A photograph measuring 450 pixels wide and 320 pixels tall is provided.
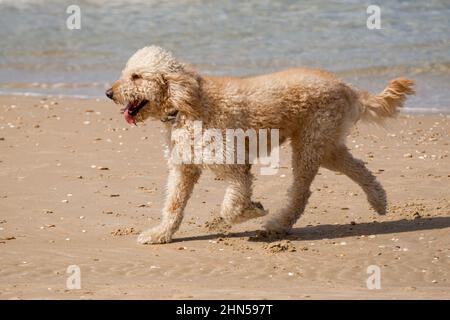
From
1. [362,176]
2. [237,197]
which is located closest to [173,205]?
[237,197]

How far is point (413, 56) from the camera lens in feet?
50.4

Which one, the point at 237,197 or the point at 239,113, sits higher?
the point at 239,113

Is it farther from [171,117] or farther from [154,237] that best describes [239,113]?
[154,237]

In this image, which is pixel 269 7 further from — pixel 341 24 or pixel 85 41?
pixel 85 41

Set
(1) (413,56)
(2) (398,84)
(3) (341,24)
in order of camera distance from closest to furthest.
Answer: (2) (398,84) < (1) (413,56) < (3) (341,24)

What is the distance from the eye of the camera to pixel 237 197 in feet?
24.5

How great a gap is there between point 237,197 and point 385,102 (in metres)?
1.72

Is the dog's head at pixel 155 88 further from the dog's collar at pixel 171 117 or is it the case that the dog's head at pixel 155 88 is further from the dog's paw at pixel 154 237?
the dog's paw at pixel 154 237

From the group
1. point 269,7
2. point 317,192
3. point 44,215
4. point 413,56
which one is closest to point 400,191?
point 317,192

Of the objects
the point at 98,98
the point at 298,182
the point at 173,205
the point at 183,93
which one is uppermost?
the point at 183,93

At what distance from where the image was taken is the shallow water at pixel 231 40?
1454 centimetres

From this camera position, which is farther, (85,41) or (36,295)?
(85,41)

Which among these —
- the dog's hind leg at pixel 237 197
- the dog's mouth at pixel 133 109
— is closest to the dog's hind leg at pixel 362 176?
the dog's hind leg at pixel 237 197

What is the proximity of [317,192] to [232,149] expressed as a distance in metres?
1.95
